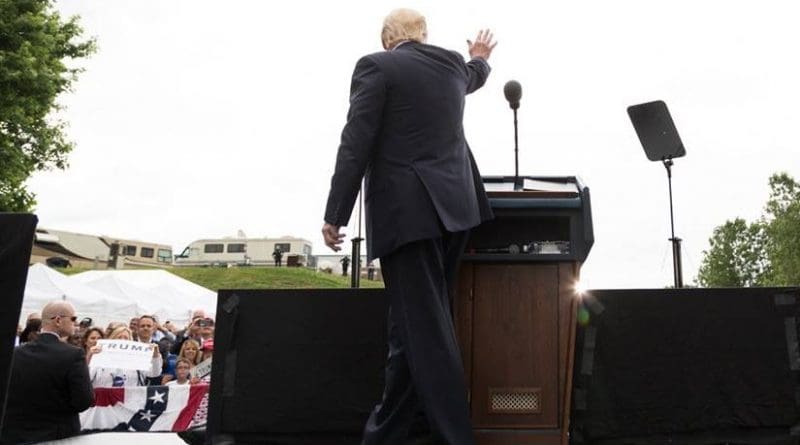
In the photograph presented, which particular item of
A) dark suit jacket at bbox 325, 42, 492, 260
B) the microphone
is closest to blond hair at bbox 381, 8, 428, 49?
dark suit jacket at bbox 325, 42, 492, 260

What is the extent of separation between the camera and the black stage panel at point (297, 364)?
8.90 feet

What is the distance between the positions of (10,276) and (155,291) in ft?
43.8

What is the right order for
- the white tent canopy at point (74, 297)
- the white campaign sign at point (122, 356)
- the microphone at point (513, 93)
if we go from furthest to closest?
the white tent canopy at point (74, 297)
the white campaign sign at point (122, 356)
the microphone at point (513, 93)

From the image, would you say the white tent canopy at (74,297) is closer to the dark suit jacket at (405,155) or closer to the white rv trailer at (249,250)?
the dark suit jacket at (405,155)

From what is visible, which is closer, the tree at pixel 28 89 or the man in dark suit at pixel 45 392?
the man in dark suit at pixel 45 392

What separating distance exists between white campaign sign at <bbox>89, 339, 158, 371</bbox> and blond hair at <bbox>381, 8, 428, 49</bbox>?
524 centimetres

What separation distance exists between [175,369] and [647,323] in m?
6.14

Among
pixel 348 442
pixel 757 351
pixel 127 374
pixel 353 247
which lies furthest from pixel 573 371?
pixel 127 374

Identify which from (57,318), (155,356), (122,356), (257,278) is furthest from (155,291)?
(257,278)

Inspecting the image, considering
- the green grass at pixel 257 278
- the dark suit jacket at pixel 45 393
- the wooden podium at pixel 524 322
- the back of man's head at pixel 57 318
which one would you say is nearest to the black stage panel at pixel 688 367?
A: the wooden podium at pixel 524 322

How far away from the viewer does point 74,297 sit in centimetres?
1265

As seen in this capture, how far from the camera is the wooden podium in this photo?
2.48m

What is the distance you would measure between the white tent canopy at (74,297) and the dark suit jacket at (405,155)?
11333 millimetres

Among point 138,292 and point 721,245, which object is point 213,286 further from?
point 721,245
